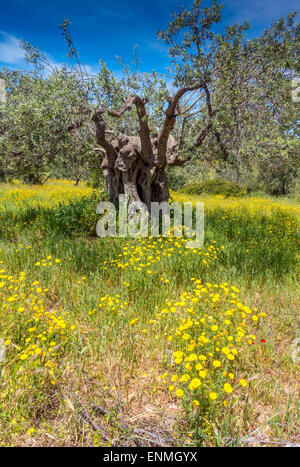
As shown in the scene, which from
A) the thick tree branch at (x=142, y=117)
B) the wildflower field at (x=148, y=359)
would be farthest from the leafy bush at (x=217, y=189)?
the wildflower field at (x=148, y=359)

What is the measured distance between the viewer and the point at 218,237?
611 cm

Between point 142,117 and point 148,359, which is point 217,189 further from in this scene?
point 148,359

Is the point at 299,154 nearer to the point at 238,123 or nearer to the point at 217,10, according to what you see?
the point at 238,123

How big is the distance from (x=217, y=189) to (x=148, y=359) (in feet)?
66.9

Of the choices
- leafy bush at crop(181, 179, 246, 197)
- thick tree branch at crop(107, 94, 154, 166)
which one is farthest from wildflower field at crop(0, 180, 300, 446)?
leafy bush at crop(181, 179, 246, 197)

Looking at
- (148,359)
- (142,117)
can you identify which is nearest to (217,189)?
(142,117)

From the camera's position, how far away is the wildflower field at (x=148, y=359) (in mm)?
1775

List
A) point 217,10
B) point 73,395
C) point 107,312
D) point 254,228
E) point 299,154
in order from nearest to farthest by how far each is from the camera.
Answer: point 73,395, point 107,312, point 217,10, point 299,154, point 254,228

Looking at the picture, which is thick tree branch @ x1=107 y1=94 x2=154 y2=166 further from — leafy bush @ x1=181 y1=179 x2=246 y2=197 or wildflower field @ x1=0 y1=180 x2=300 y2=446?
leafy bush @ x1=181 y1=179 x2=246 y2=197

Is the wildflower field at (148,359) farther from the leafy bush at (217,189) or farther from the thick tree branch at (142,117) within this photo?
the leafy bush at (217,189)
